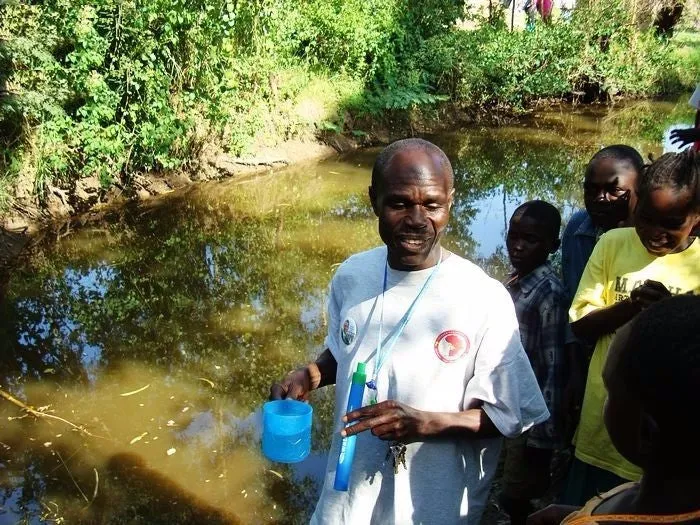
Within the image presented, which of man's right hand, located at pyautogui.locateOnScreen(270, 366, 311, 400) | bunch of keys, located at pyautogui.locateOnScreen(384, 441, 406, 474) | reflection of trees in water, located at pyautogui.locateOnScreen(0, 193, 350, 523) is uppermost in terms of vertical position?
man's right hand, located at pyautogui.locateOnScreen(270, 366, 311, 400)

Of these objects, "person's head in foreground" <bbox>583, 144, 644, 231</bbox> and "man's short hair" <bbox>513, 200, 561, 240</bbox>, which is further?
"man's short hair" <bbox>513, 200, 561, 240</bbox>

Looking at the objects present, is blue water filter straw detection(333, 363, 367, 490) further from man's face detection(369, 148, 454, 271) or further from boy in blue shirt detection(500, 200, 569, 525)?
boy in blue shirt detection(500, 200, 569, 525)

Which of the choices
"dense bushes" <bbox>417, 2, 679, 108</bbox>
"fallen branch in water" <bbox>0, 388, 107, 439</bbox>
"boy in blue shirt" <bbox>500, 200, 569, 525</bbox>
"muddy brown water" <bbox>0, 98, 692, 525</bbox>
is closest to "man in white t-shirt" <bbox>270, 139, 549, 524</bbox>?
"boy in blue shirt" <bbox>500, 200, 569, 525</bbox>

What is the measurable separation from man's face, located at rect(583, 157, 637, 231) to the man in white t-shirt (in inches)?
52.0

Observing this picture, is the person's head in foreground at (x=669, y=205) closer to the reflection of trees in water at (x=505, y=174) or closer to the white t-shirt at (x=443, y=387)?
the white t-shirt at (x=443, y=387)

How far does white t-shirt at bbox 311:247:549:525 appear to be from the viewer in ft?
5.30

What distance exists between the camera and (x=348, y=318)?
1792 millimetres

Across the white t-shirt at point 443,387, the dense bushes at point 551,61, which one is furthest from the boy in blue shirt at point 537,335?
the dense bushes at point 551,61

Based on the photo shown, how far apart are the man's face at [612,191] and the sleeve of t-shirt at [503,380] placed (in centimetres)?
136

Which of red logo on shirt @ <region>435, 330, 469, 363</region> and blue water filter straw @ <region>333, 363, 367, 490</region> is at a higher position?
red logo on shirt @ <region>435, 330, 469, 363</region>

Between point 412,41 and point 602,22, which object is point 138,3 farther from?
point 602,22

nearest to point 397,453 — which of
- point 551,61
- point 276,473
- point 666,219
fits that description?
point 666,219

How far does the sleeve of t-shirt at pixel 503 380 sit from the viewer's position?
5.19 ft

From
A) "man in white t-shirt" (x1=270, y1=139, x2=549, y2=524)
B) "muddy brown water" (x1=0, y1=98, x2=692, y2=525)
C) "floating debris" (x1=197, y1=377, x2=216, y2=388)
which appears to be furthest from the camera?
"floating debris" (x1=197, y1=377, x2=216, y2=388)
